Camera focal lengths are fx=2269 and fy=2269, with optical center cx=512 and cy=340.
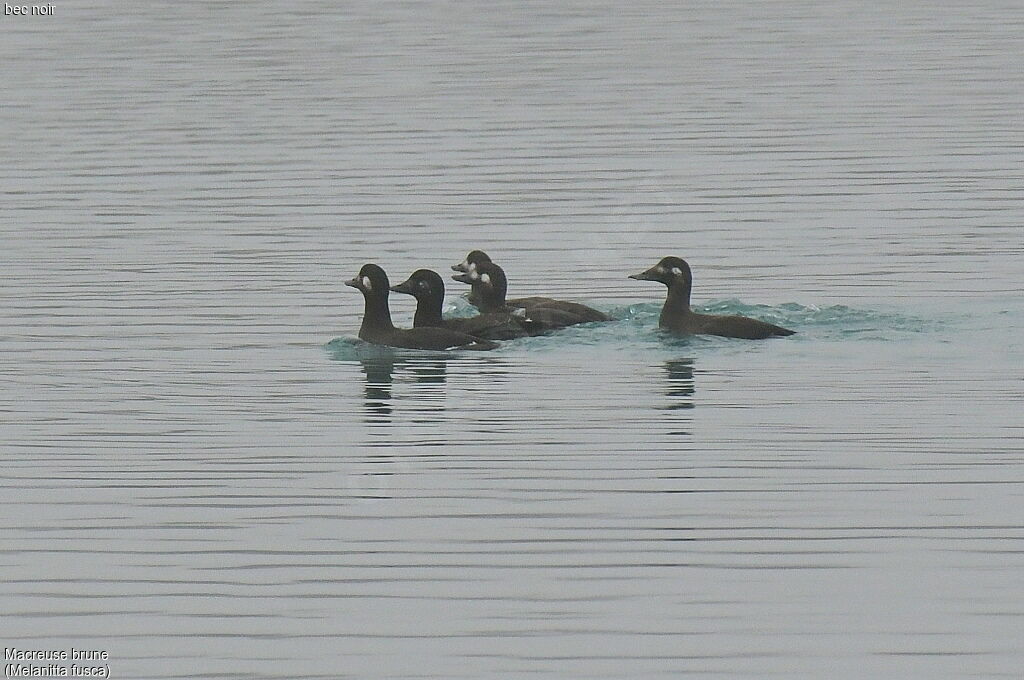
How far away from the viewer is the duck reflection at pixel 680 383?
16.3 metres

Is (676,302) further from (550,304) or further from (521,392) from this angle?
(521,392)

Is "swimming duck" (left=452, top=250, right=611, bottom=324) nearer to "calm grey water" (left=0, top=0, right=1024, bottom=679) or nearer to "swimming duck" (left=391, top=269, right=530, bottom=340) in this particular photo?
"swimming duck" (left=391, top=269, right=530, bottom=340)

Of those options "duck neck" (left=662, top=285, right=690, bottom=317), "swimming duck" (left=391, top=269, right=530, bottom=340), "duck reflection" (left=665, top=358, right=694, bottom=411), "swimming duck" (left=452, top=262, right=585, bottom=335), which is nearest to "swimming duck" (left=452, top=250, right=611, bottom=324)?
"swimming duck" (left=452, top=262, right=585, bottom=335)

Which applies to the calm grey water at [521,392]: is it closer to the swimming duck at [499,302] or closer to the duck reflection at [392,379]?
the duck reflection at [392,379]

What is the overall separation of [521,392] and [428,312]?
12.7 feet

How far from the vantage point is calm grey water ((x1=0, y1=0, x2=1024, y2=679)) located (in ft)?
35.5

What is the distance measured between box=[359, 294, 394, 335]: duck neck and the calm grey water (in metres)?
0.31

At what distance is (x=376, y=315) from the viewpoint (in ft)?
65.2

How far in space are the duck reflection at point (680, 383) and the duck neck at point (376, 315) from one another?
2765 mm

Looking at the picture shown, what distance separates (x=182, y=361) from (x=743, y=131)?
1743 cm

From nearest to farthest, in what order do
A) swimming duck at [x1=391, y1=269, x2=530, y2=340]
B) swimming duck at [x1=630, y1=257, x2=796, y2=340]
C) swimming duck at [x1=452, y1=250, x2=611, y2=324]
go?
swimming duck at [x1=630, y1=257, x2=796, y2=340] < swimming duck at [x1=391, y1=269, x2=530, y2=340] < swimming duck at [x1=452, y1=250, x2=611, y2=324]

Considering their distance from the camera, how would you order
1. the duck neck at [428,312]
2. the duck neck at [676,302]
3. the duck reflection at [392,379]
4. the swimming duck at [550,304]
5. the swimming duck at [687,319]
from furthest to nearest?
the duck neck at [428,312] < the swimming duck at [550,304] < the duck neck at [676,302] < the swimming duck at [687,319] < the duck reflection at [392,379]

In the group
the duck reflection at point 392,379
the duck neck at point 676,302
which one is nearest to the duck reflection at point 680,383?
the duck neck at point 676,302

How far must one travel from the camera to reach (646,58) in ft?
151
